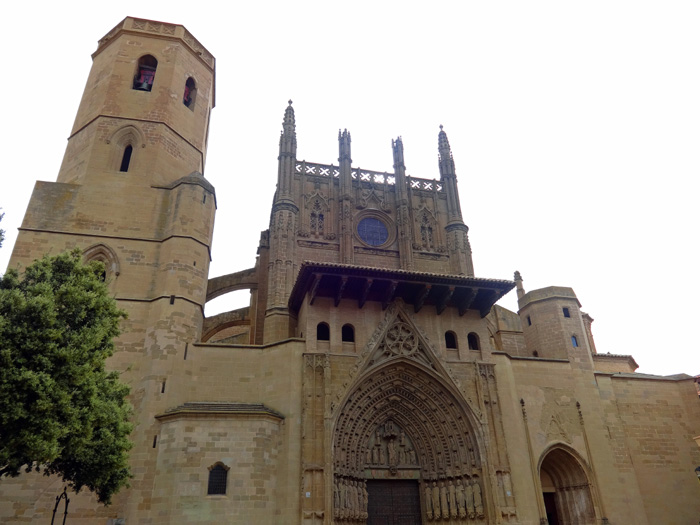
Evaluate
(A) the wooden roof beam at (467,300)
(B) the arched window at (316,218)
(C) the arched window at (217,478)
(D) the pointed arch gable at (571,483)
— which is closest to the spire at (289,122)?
(B) the arched window at (316,218)

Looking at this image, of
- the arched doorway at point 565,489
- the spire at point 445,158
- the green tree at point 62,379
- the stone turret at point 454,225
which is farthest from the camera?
the spire at point 445,158

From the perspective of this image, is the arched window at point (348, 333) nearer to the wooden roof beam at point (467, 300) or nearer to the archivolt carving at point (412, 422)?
the archivolt carving at point (412, 422)

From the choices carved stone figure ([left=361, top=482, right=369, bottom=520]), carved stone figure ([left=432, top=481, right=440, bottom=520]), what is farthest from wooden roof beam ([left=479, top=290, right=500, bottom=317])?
carved stone figure ([left=361, top=482, right=369, bottom=520])

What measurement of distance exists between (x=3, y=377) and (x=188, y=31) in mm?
18358

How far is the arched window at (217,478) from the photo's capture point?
1282 cm

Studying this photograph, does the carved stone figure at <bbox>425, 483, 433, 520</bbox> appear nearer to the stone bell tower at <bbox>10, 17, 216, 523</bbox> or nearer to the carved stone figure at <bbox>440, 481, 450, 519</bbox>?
the carved stone figure at <bbox>440, 481, 450, 519</bbox>

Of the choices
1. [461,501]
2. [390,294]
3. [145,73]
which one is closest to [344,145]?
[145,73]

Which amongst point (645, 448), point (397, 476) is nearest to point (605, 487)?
point (645, 448)

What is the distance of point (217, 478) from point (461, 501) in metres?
6.98

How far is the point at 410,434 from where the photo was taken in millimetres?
15883

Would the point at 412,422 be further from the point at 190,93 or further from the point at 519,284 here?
the point at 190,93

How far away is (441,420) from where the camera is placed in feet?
51.2

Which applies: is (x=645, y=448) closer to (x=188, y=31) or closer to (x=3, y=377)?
(x=3, y=377)

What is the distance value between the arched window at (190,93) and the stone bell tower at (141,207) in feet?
0.18
